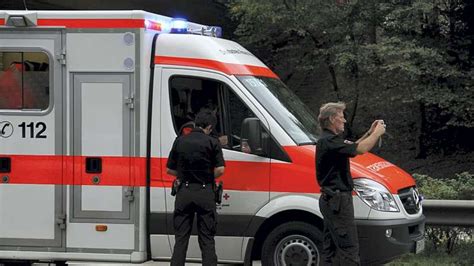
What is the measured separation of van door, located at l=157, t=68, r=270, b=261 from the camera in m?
6.34

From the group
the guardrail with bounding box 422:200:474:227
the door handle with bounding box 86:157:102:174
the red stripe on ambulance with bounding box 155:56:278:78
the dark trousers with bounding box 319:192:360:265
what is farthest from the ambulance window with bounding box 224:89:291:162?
the guardrail with bounding box 422:200:474:227

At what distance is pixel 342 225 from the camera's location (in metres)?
5.50

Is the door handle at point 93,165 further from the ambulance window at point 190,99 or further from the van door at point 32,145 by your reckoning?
the ambulance window at point 190,99

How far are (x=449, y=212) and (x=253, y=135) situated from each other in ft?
9.55

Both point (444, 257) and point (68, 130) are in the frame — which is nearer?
point (68, 130)

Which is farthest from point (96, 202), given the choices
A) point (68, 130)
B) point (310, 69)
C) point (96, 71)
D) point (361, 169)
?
point (310, 69)

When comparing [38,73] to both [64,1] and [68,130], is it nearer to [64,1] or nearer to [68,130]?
[68,130]

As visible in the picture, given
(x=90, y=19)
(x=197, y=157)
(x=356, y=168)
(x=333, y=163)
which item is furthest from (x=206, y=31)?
(x=333, y=163)

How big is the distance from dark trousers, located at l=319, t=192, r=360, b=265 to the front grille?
0.94 meters

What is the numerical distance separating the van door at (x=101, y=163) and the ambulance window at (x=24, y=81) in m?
0.35

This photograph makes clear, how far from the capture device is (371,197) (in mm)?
6090

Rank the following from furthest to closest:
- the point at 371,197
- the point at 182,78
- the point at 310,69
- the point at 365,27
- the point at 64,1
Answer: the point at 64,1 → the point at 310,69 → the point at 365,27 → the point at 182,78 → the point at 371,197

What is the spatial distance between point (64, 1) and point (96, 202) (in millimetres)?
15700

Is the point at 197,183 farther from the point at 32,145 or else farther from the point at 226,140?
the point at 32,145
